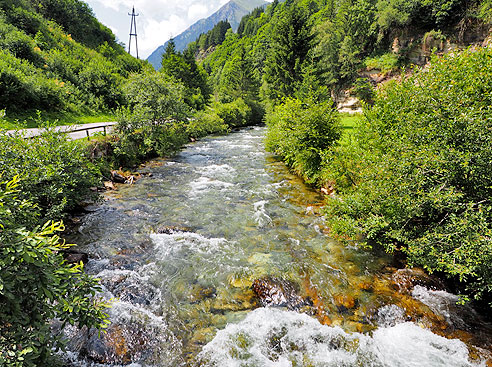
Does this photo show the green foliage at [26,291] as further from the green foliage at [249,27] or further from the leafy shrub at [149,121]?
the green foliage at [249,27]

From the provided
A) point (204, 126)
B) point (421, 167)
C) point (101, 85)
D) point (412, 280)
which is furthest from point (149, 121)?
point (412, 280)

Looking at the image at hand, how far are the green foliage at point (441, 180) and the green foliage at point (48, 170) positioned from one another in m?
10.5

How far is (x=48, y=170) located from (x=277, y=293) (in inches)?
358

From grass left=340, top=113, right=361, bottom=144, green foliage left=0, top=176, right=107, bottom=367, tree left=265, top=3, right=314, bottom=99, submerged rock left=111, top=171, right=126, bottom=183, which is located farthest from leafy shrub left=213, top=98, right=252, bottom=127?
green foliage left=0, top=176, right=107, bottom=367

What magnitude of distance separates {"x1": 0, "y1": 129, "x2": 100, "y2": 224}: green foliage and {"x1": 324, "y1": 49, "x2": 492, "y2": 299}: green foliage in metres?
10.5

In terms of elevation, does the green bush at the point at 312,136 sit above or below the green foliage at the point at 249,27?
below

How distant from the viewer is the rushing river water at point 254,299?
5.78 m

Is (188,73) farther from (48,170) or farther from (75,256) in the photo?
(75,256)

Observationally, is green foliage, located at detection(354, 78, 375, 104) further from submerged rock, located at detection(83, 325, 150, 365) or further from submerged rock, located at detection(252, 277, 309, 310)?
submerged rock, located at detection(83, 325, 150, 365)

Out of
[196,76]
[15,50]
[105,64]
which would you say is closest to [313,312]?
[15,50]

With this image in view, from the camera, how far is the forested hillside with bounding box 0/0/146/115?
881 inches

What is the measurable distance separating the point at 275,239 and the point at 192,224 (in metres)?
3.97

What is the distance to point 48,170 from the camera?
8.98m

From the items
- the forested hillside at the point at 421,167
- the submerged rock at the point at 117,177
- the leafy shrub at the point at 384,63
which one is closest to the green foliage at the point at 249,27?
the leafy shrub at the point at 384,63
